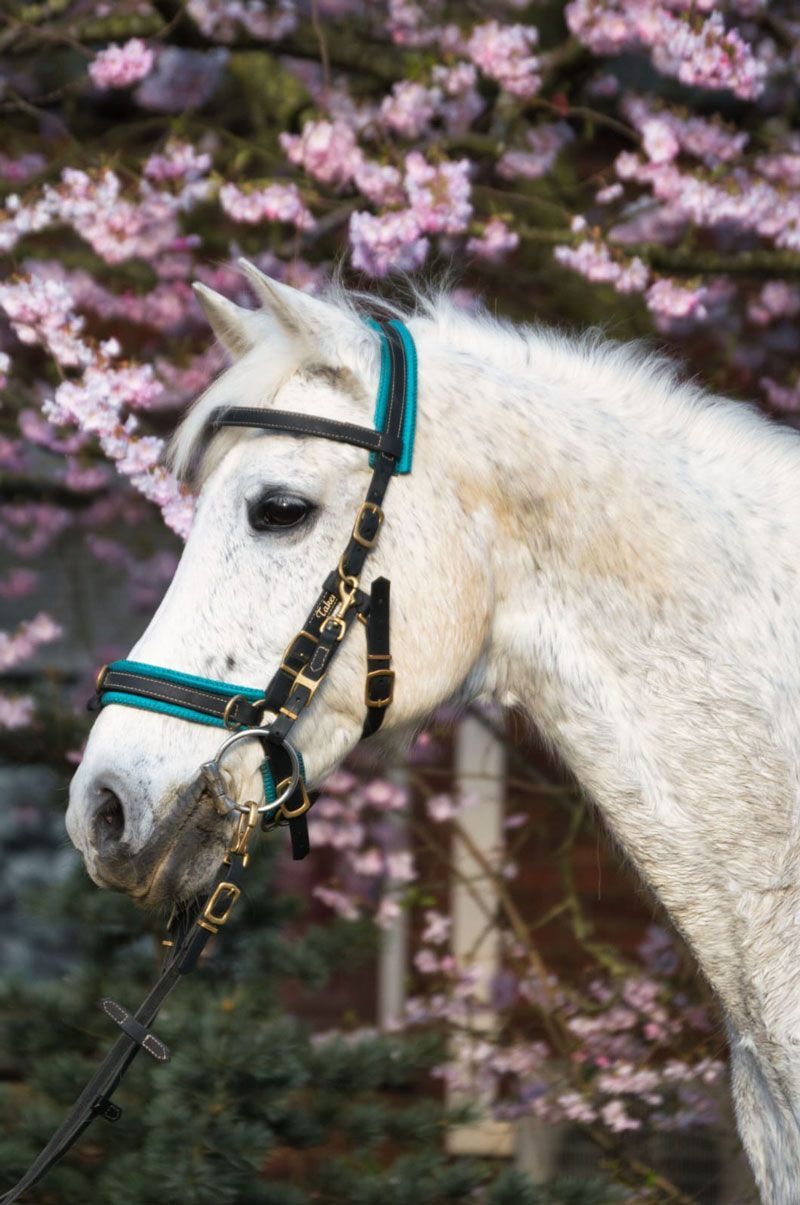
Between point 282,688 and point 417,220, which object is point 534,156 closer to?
point 417,220

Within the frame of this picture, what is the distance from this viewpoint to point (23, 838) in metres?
5.77

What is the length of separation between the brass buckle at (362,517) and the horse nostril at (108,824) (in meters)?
0.51

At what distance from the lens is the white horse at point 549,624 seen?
195 centimetres

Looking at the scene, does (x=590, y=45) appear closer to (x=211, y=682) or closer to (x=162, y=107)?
(x=162, y=107)

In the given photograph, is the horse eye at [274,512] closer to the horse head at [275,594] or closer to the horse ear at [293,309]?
the horse head at [275,594]

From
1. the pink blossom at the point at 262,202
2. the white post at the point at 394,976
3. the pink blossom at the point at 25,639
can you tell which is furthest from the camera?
the white post at the point at 394,976

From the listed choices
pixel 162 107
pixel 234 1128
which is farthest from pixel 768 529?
pixel 162 107

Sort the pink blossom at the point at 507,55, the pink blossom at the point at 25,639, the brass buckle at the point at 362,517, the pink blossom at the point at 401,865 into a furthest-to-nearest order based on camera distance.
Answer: the pink blossom at the point at 401,865 → the pink blossom at the point at 25,639 → the pink blossom at the point at 507,55 → the brass buckle at the point at 362,517

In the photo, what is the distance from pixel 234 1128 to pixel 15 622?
13.4 feet

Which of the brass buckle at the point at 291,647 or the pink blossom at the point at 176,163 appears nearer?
the brass buckle at the point at 291,647

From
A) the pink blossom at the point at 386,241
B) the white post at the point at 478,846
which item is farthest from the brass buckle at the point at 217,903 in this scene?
the white post at the point at 478,846

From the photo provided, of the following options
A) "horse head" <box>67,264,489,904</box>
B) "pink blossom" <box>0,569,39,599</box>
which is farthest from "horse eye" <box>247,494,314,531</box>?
"pink blossom" <box>0,569,39,599</box>

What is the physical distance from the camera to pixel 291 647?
1.97 metres

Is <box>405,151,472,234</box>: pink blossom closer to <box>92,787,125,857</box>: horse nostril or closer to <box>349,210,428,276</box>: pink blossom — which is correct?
<box>349,210,428,276</box>: pink blossom
